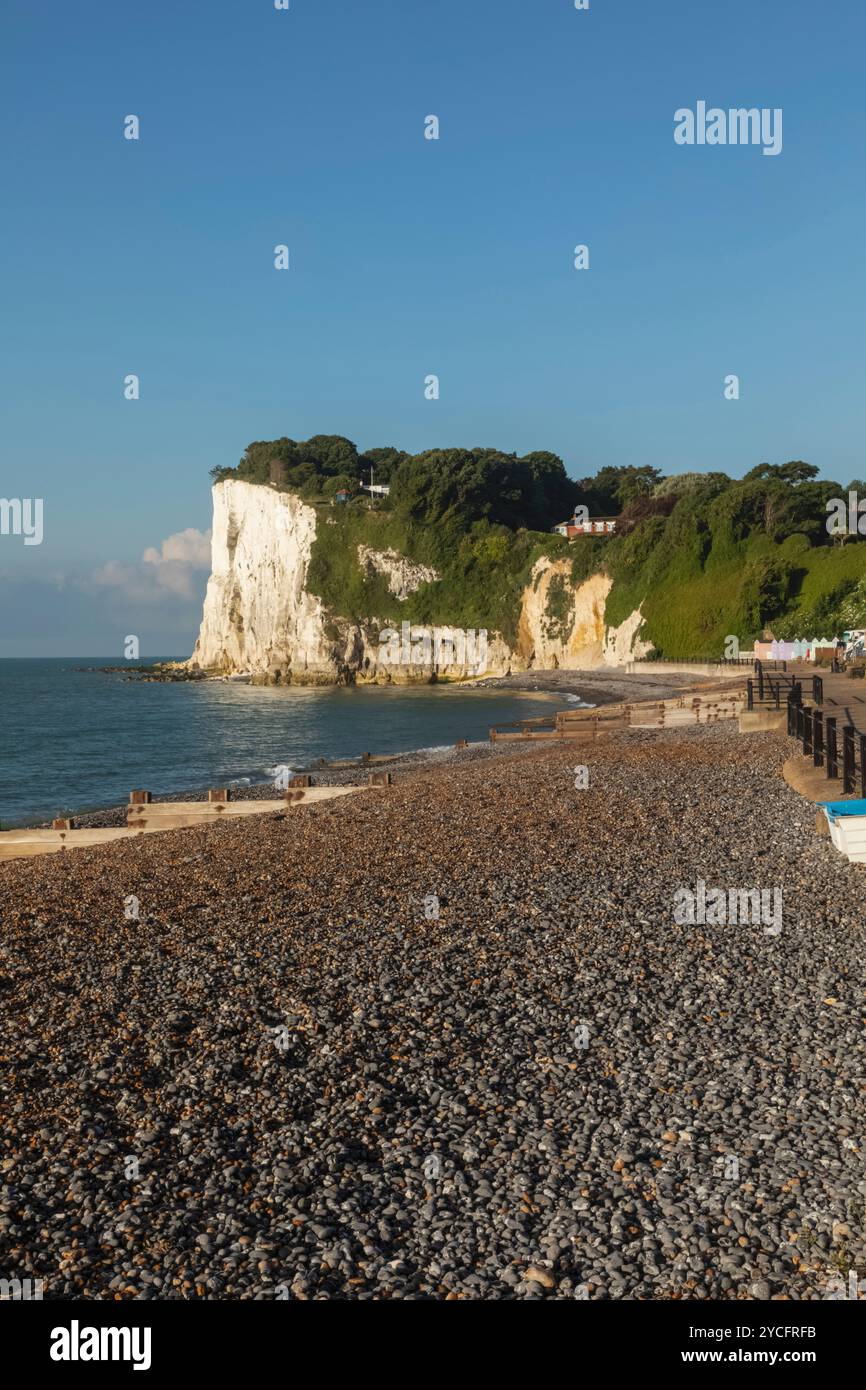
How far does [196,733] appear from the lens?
61.6m

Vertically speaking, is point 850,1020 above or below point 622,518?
below

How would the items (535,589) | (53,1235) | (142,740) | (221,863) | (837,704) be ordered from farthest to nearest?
1. (535,589)
2. (142,740)
3. (837,704)
4. (221,863)
5. (53,1235)

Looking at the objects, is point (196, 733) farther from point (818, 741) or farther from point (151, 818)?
point (818, 741)

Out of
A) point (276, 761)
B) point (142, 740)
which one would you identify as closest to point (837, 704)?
point (276, 761)

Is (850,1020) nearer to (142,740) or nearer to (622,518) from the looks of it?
(142,740)

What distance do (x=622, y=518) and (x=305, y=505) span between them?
1544 inches

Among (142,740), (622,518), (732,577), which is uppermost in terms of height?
(622,518)

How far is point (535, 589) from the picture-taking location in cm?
11569

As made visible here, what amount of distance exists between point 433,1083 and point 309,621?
120699mm

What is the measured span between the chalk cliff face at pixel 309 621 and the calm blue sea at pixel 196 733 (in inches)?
601

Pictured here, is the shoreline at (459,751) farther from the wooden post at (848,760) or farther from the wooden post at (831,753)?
the wooden post at (848,760)

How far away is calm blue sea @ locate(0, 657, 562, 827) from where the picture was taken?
3903 cm

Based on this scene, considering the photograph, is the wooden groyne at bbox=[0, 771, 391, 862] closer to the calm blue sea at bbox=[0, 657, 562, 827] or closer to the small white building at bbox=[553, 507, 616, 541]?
the calm blue sea at bbox=[0, 657, 562, 827]

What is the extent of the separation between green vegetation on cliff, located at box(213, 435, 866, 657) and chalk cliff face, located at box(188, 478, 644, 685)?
4.71 ft
